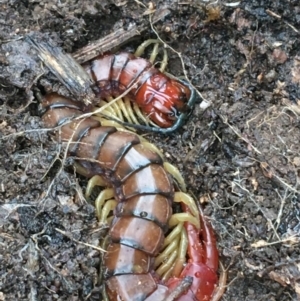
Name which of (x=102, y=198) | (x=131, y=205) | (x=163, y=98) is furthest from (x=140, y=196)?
(x=163, y=98)

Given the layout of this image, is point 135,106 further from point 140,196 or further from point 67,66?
point 140,196

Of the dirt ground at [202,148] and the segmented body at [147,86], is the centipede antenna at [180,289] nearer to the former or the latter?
the dirt ground at [202,148]

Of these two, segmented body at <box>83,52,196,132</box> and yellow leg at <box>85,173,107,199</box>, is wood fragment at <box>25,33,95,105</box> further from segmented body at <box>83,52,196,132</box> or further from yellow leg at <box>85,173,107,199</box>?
yellow leg at <box>85,173,107,199</box>

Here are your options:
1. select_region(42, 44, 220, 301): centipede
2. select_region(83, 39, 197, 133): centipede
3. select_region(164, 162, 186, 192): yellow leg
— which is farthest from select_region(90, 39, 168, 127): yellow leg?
select_region(164, 162, 186, 192): yellow leg

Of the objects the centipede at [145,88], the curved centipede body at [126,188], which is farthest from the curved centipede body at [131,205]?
the centipede at [145,88]

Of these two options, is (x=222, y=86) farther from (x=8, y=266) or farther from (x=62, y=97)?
(x=8, y=266)

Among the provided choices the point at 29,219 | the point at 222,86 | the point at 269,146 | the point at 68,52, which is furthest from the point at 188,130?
the point at 29,219
